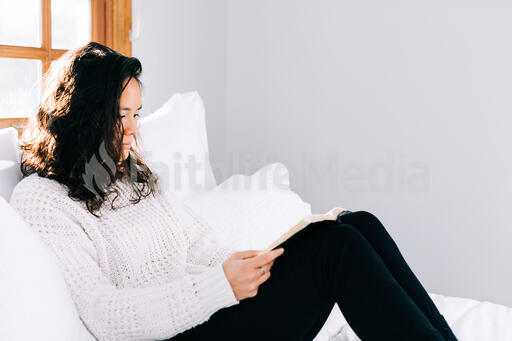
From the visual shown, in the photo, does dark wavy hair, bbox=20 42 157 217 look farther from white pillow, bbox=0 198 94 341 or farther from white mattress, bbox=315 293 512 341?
white mattress, bbox=315 293 512 341

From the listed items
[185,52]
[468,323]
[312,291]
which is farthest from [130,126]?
[185,52]

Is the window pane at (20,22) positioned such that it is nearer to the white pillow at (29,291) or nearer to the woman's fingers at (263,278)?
the white pillow at (29,291)

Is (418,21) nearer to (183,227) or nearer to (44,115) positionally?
(183,227)

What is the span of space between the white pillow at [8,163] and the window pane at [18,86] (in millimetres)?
490

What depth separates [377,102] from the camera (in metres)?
2.35

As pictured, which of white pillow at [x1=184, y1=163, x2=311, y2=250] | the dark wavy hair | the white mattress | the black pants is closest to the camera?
the black pants

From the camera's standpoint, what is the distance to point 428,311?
1091 millimetres

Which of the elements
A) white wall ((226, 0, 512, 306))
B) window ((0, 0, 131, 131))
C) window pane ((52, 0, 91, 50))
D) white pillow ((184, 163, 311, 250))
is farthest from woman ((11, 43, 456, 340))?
white wall ((226, 0, 512, 306))

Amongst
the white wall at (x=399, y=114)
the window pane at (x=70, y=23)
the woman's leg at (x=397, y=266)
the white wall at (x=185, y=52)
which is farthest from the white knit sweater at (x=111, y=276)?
the white wall at (x=399, y=114)

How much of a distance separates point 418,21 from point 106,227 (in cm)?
160

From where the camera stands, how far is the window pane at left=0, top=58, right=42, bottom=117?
169 cm

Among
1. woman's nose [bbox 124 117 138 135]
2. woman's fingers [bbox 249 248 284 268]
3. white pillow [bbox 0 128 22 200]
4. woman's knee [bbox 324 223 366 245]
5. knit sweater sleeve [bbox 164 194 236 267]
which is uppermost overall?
woman's nose [bbox 124 117 138 135]

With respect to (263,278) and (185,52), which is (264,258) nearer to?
(263,278)

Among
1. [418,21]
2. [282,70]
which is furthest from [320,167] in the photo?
[418,21]
